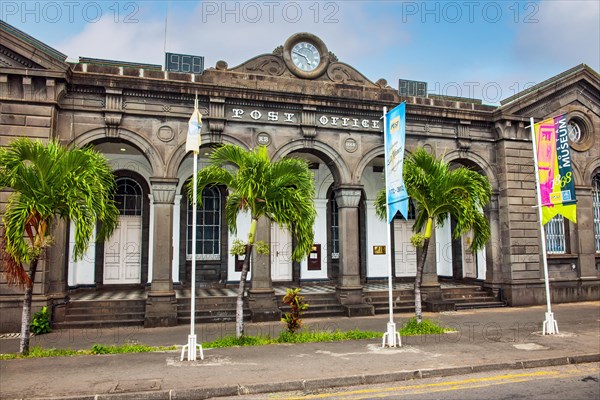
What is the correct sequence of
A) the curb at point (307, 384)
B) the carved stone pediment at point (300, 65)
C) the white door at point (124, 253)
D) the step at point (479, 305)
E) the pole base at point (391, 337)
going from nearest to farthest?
the curb at point (307, 384)
the pole base at point (391, 337)
the carved stone pediment at point (300, 65)
the step at point (479, 305)
the white door at point (124, 253)

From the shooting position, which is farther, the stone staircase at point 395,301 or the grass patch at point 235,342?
the stone staircase at point 395,301

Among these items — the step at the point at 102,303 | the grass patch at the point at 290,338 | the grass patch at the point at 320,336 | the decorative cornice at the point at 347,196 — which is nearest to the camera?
the grass patch at the point at 290,338

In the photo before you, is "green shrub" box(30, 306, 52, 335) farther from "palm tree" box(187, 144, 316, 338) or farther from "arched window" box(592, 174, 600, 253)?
"arched window" box(592, 174, 600, 253)

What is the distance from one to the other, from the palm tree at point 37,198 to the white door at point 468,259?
1521 centimetres

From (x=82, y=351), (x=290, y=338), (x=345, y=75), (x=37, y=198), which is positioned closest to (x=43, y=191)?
(x=37, y=198)

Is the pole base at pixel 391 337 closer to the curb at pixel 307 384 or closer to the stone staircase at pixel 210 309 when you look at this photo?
the curb at pixel 307 384

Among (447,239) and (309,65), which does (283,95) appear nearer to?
(309,65)

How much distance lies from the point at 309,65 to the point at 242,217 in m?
6.73

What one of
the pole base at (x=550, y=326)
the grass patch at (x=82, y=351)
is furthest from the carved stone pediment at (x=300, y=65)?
the pole base at (x=550, y=326)

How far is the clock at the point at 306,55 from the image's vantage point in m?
14.9

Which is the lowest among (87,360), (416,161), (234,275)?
(87,360)

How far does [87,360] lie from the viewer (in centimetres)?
860

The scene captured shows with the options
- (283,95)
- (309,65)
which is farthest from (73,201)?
(309,65)

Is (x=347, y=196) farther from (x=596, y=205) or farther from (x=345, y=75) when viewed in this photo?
(x=596, y=205)
